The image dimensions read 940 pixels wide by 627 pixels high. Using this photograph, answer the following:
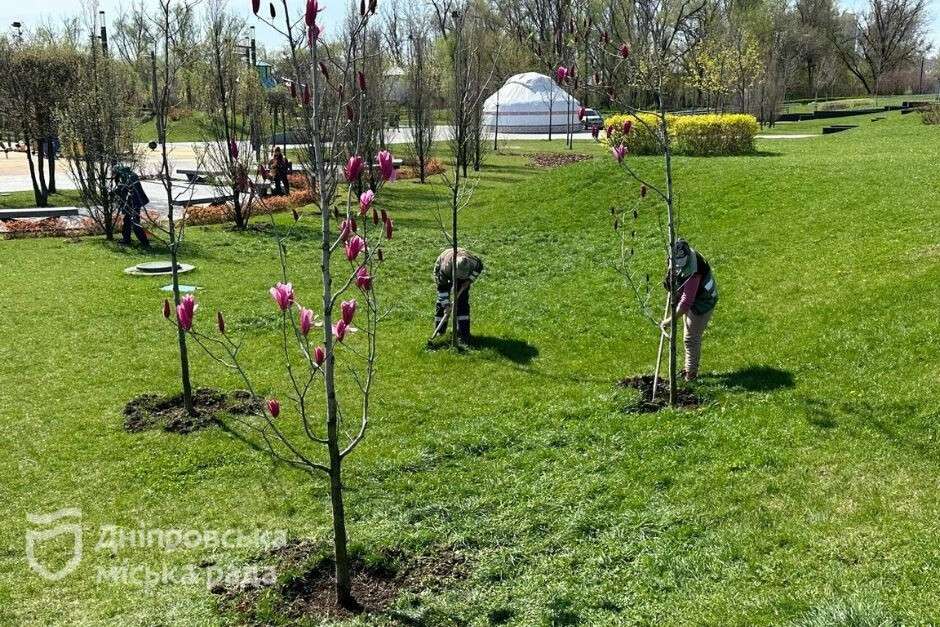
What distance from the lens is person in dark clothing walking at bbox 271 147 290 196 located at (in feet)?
70.4

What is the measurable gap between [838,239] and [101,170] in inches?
569

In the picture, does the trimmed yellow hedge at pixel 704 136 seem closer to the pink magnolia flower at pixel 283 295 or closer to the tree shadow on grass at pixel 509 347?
the tree shadow on grass at pixel 509 347

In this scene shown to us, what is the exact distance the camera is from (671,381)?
24.2ft

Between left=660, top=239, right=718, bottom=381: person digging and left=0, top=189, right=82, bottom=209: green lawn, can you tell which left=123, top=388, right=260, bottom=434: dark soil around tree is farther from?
left=0, top=189, right=82, bottom=209: green lawn

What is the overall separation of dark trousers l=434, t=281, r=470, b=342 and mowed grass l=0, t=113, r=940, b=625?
1.06 ft

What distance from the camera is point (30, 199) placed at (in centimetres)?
2408

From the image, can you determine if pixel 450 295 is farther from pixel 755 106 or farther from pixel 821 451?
pixel 755 106

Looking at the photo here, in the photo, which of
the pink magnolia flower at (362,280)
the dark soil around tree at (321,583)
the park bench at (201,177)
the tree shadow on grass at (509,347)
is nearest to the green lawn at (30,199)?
the park bench at (201,177)

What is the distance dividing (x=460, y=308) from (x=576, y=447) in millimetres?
3379

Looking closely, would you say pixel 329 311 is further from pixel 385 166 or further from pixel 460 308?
pixel 460 308

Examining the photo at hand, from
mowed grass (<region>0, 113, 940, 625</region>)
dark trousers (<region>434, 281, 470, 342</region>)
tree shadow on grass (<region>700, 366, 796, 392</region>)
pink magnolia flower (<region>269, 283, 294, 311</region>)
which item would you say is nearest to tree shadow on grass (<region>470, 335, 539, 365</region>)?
mowed grass (<region>0, 113, 940, 625</region>)

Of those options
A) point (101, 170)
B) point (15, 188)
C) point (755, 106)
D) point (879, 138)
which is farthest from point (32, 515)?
point (755, 106)

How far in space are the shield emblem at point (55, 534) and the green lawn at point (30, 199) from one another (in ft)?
60.3

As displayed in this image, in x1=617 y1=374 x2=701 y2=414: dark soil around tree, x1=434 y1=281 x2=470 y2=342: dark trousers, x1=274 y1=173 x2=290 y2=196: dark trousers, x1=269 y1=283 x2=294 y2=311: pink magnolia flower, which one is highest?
x1=274 y1=173 x2=290 y2=196: dark trousers
